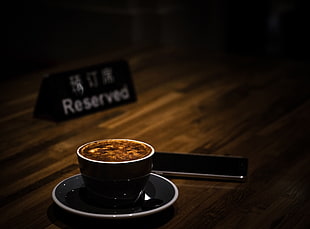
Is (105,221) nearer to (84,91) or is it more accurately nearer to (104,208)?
(104,208)

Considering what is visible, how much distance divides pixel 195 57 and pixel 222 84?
17.1 inches

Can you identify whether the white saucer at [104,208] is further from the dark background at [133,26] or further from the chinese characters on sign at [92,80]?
the dark background at [133,26]

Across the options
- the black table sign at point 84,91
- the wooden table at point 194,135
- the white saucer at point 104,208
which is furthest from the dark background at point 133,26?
the white saucer at point 104,208

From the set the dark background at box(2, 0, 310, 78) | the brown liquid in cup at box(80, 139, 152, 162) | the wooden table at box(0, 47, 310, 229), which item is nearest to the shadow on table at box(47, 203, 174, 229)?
the wooden table at box(0, 47, 310, 229)

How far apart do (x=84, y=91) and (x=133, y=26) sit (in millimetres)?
2389

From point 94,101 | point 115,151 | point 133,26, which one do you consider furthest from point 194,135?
point 133,26

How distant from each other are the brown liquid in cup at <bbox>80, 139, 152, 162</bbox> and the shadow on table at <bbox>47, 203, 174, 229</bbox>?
109 mm

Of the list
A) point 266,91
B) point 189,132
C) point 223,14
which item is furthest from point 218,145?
point 223,14

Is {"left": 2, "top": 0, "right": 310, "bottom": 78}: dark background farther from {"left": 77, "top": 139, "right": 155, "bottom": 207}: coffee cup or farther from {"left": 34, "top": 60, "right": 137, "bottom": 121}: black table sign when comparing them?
{"left": 77, "top": 139, "right": 155, "bottom": 207}: coffee cup

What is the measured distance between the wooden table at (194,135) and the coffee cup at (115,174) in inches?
1.7

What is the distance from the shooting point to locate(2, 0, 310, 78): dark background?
13.1 feet

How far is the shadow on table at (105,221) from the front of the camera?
97 cm

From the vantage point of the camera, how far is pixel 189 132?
59.0 inches

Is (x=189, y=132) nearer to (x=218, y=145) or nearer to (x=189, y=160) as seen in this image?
(x=218, y=145)
